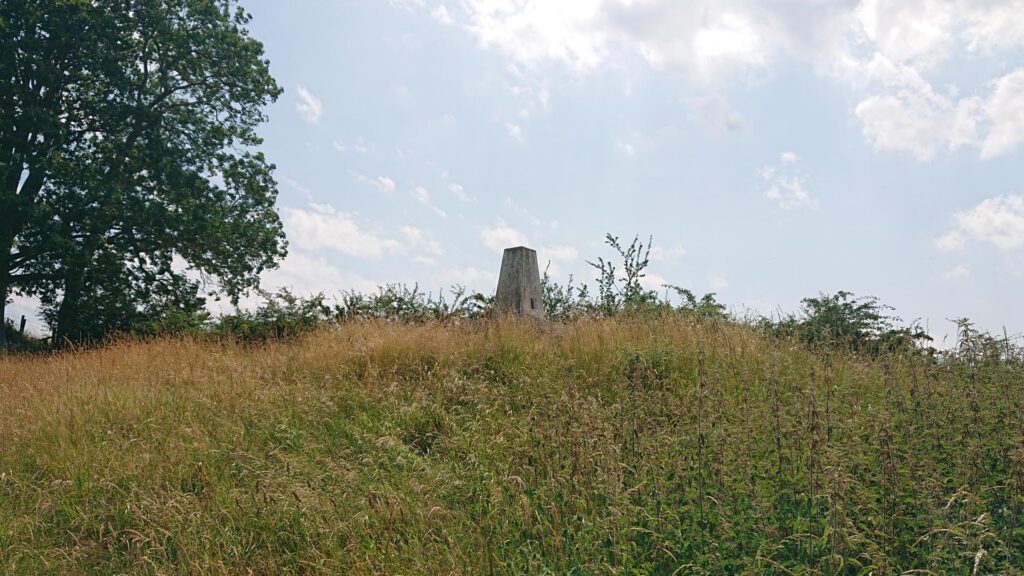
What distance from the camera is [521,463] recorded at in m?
5.27

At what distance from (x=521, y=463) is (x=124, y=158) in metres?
16.0

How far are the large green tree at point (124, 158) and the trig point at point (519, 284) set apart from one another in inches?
368

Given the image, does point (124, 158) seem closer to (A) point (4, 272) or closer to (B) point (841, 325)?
(A) point (4, 272)

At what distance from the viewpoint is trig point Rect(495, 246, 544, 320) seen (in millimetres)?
11242

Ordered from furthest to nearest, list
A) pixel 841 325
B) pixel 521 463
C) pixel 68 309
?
pixel 68 309 < pixel 841 325 < pixel 521 463

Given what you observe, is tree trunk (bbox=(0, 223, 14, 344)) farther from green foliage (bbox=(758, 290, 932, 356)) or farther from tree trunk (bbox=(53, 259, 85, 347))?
green foliage (bbox=(758, 290, 932, 356))

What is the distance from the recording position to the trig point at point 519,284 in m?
11.2

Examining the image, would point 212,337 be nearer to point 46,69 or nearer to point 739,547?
point 46,69

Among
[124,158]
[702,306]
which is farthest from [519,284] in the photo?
[124,158]

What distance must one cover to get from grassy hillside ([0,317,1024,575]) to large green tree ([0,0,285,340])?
26.5 ft

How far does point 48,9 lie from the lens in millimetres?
16047

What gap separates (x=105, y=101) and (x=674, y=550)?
18.5m

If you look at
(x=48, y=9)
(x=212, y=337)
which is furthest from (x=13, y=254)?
(x=212, y=337)

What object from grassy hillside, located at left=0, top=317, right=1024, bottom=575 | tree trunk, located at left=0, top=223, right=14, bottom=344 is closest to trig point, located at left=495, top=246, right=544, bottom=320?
grassy hillside, located at left=0, top=317, right=1024, bottom=575
